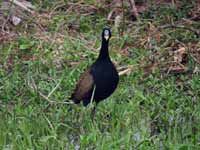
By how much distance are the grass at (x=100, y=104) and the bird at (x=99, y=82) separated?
0.14 metres

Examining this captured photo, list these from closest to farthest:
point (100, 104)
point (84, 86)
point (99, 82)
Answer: point (99, 82)
point (84, 86)
point (100, 104)

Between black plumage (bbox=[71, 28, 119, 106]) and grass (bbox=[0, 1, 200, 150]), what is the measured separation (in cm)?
14

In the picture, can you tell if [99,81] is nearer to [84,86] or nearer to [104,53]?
[84,86]

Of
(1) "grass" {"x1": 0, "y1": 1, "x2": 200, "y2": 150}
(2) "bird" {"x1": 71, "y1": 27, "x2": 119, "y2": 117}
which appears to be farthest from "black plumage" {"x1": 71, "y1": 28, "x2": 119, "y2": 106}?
(1) "grass" {"x1": 0, "y1": 1, "x2": 200, "y2": 150}

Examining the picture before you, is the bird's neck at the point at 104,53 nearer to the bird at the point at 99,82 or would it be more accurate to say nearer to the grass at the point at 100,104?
the bird at the point at 99,82

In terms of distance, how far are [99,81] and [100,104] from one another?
48 cm

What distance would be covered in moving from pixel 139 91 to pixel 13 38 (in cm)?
212

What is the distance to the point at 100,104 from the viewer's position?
7.71 m

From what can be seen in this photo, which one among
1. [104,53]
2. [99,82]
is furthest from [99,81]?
[104,53]

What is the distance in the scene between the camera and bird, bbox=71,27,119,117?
725 centimetres

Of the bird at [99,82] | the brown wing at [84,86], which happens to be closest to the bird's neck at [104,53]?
the bird at [99,82]

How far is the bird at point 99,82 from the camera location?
725 cm

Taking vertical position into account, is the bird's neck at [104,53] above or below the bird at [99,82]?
above

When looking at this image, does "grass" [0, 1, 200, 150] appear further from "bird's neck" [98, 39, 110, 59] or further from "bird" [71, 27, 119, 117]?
"bird's neck" [98, 39, 110, 59]
